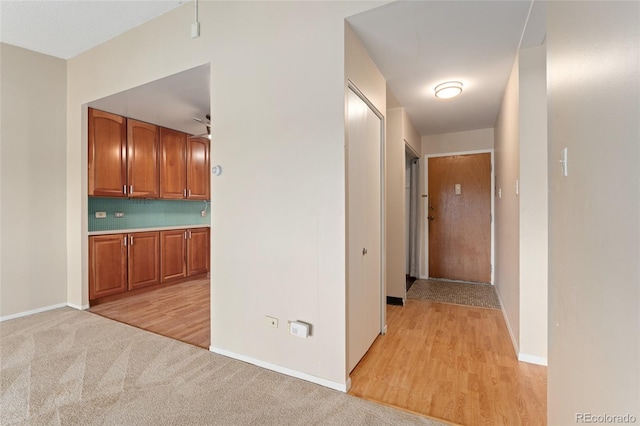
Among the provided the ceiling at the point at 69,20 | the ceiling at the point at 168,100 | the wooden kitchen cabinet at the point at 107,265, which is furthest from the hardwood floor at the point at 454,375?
the ceiling at the point at 69,20

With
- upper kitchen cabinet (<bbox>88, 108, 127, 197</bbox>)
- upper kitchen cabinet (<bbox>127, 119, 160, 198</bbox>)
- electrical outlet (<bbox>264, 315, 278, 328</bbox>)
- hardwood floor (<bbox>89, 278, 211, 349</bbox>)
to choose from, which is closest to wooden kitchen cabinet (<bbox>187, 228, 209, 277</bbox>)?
hardwood floor (<bbox>89, 278, 211, 349</bbox>)

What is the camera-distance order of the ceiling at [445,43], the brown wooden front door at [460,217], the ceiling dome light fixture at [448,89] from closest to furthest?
the ceiling at [445,43], the ceiling dome light fixture at [448,89], the brown wooden front door at [460,217]

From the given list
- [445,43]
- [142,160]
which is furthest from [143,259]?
[445,43]

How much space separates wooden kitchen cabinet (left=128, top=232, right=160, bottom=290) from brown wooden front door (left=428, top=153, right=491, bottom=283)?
4311 mm

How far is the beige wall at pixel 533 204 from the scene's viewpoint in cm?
215

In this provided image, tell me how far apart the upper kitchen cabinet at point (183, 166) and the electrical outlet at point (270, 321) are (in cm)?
306

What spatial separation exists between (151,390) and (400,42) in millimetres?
2940

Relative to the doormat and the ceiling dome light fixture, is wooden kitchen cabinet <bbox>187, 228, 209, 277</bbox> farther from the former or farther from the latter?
the ceiling dome light fixture

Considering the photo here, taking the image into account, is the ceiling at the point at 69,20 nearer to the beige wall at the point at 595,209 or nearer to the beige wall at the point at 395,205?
the beige wall at the point at 395,205

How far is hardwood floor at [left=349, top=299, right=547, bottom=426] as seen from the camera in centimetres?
167

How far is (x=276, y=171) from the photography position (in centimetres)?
207

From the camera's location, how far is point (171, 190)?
440 cm

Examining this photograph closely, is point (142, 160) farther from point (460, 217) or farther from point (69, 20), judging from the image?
point (460, 217)

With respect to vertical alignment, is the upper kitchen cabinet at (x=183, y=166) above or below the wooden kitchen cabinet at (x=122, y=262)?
above
